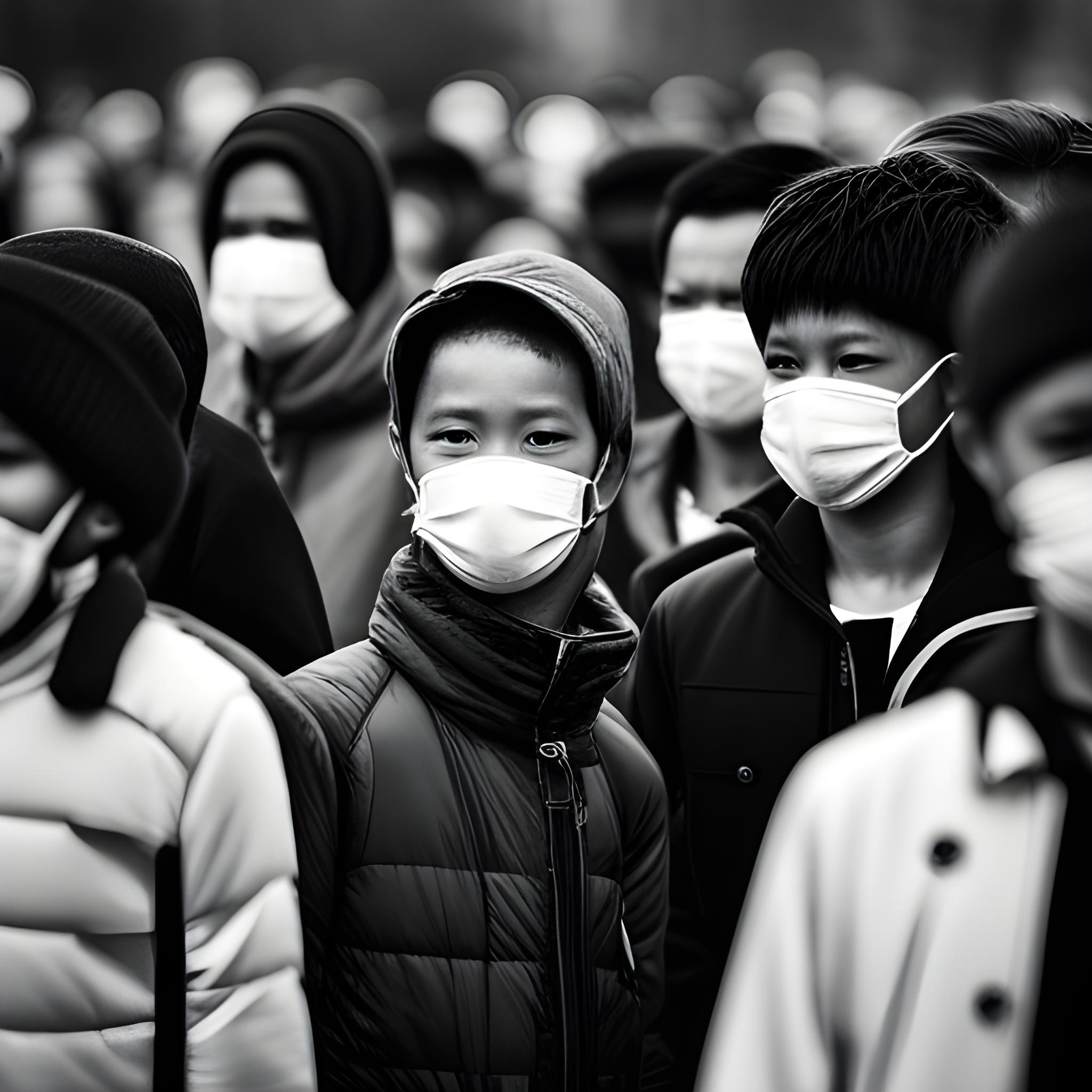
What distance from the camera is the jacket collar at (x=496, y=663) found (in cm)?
293

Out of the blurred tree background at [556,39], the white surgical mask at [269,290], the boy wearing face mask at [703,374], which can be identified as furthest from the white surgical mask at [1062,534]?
the blurred tree background at [556,39]

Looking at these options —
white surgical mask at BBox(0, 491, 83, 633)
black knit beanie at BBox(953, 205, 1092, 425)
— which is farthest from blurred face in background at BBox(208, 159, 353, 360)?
black knit beanie at BBox(953, 205, 1092, 425)

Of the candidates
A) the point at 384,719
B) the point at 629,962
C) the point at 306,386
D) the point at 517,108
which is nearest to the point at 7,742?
the point at 384,719

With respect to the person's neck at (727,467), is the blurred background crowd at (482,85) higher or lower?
higher

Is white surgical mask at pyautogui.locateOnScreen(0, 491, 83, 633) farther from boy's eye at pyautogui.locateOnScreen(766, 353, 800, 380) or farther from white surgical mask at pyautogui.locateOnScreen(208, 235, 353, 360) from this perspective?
white surgical mask at pyautogui.locateOnScreen(208, 235, 353, 360)

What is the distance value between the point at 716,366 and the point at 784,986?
2.86 metres

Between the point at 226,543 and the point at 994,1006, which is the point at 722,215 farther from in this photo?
the point at 994,1006

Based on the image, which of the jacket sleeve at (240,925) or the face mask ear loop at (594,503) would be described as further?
the face mask ear loop at (594,503)

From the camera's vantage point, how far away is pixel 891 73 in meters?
18.6

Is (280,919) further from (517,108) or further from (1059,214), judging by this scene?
(517,108)

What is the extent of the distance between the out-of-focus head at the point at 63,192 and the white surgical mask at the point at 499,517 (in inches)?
266

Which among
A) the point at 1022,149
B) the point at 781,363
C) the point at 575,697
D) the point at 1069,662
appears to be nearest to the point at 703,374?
the point at 1022,149

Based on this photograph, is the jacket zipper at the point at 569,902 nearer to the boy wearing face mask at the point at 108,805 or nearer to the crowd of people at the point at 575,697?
the crowd of people at the point at 575,697

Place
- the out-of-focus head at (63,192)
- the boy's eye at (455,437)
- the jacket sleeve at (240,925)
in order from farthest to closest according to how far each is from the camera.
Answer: the out-of-focus head at (63,192) → the boy's eye at (455,437) → the jacket sleeve at (240,925)
